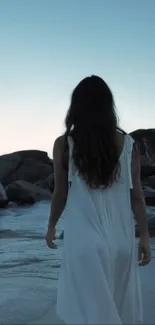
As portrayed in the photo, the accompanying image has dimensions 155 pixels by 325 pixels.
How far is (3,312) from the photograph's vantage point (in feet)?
16.9

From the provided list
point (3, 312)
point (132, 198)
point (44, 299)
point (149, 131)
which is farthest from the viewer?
point (149, 131)

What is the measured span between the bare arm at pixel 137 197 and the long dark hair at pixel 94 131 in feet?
0.39

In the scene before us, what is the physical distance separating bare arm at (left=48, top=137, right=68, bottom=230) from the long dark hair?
3.0 inches

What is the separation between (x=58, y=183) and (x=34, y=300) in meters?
2.73

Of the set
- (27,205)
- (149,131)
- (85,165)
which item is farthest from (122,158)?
(149,131)

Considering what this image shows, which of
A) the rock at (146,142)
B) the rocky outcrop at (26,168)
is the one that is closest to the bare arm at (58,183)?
the rocky outcrop at (26,168)

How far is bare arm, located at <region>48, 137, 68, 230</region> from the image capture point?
3104mm

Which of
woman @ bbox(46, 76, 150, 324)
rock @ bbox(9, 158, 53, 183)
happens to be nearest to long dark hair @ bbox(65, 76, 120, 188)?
woman @ bbox(46, 76, 150, 324)

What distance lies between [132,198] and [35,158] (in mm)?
40383

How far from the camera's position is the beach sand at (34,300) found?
4.89m

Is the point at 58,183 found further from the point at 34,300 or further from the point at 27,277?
the point at 27,277

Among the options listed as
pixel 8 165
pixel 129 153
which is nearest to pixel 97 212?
pixel 129 153

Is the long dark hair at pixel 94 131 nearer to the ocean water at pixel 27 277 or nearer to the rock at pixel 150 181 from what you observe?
the ocean water at pixel 27 277

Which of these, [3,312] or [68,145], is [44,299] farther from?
[68,145]
